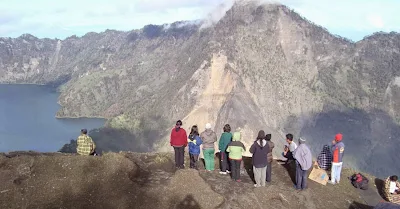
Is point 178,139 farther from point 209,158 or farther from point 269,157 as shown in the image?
point 269,157

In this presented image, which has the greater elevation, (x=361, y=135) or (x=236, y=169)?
(x=236, y=169)

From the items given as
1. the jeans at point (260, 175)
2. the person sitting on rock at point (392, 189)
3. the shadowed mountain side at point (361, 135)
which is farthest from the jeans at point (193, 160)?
the shadowed mountain side at point (361, 135)

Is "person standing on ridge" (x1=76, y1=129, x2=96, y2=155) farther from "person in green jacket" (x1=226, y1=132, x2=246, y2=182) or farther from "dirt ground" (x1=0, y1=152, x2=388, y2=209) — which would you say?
"person in green jacket" (x1=226, y1=132, x2=246, y2=182)

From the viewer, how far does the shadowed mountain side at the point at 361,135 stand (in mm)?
149875

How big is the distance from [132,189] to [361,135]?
16913 cm

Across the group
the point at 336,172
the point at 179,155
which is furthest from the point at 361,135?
the point at 179,155

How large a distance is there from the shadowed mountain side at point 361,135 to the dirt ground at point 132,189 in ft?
454

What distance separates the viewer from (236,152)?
62.4ft

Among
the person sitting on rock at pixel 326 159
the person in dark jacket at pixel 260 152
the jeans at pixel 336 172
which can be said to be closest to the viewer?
the person in dark jacket at pixel 260 152

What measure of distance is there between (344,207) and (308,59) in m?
187

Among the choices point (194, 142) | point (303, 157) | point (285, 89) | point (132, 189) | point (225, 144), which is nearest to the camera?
point (132, 189)

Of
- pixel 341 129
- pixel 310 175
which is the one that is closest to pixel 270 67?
pixel 341 129

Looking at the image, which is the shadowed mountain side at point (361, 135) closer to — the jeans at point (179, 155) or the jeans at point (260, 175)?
the jeans at point (260, 175)

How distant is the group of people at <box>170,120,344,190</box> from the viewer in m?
18.7
